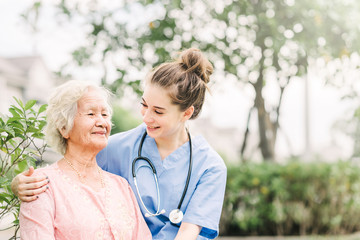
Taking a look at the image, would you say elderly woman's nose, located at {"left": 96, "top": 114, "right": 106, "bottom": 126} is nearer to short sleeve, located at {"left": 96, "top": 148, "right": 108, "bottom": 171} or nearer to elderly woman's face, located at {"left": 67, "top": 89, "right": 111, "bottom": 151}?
elderly woman's face, located at {"left": 67, "top": 89, "right": 111, "bottom": 151}

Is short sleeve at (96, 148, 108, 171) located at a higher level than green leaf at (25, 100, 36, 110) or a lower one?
lower

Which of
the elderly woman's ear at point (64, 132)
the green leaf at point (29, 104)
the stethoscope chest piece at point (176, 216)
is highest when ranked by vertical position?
the green leaf at point (29, 104)

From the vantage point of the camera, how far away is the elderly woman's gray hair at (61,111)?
2082 millimetres

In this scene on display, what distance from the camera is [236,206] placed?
22.2 feet

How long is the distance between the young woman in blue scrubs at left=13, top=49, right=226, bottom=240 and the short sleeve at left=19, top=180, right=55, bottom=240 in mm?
559

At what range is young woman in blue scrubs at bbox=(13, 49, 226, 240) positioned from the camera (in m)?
2.29

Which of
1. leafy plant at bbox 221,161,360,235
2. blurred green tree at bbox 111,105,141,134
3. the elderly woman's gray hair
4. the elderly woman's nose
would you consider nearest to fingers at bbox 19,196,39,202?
the elderly woman's gray hair

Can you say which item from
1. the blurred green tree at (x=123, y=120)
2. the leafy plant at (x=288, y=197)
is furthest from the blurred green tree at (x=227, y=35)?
the blurred green tree at (x=123, y=120)

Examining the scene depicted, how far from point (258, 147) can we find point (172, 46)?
3735 mm

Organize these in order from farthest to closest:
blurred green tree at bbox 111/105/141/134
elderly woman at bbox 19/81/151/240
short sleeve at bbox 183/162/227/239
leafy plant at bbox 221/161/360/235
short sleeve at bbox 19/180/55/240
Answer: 1. blurred green tree at bbox 111/105/141/134
2. leafy plant at bbox 221/161/360/235
3. short sleeve at bbox 183/162/227/239
4. elderly woman at bbox 19/81/151/240
5. short sleeve at bbox 19/180/55/240

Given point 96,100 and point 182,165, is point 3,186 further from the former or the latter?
point 182,165

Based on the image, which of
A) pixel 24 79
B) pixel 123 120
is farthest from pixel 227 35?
pixel 24 79

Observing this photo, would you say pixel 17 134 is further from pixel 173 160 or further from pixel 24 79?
pixel 24 79

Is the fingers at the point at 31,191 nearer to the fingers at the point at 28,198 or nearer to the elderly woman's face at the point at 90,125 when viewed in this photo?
the fingers at the point at 28,198
